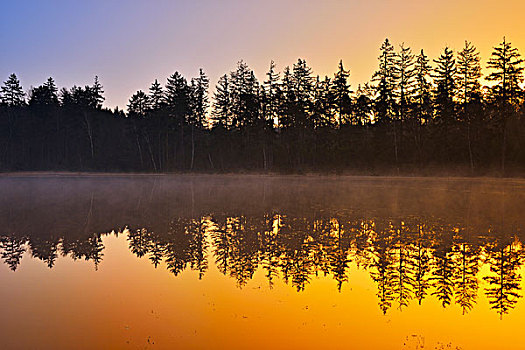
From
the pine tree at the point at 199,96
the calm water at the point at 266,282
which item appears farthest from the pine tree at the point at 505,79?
the pine tree at the point at 199,96

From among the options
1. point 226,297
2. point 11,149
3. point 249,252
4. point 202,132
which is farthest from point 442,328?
point 11,149

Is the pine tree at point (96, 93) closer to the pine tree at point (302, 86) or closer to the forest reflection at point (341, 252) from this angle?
the pine tree at point (302, 86)

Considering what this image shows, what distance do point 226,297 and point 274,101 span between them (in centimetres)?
6303

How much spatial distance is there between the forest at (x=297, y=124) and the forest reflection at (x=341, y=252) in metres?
38.5

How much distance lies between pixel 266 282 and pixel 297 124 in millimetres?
59154

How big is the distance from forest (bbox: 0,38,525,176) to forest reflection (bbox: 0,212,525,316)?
3848 centimetres

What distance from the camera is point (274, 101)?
70.6 meters

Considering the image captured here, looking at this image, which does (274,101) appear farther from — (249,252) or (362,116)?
(249,252)

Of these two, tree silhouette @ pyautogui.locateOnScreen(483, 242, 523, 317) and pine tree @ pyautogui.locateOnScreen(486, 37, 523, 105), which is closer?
tree silhouette @ pyautogui.locateOnScreen(483, 242, 523, 317)

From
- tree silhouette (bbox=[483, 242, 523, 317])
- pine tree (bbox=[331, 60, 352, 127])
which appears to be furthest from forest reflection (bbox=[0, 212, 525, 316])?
pine tree (bbox=[331, 60, 352, 127])

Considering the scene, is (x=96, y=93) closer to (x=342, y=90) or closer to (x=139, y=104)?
(x=139, y=104)

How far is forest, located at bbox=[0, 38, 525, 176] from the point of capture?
52594mm

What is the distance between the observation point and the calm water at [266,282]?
727 cm

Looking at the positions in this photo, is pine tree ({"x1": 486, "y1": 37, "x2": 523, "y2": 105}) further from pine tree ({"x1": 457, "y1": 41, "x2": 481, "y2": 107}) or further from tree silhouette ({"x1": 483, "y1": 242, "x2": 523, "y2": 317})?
tree silhouette ({"x1": 483, "y1": 242, "x2": 523, "y2": 317})
